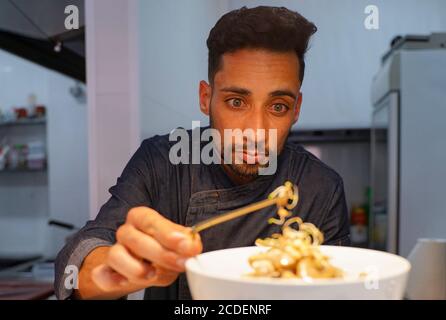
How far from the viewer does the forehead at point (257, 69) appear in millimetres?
684

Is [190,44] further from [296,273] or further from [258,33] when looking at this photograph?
[296,273]

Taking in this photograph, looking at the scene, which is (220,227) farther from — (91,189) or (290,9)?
(290,9)

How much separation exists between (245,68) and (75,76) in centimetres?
127

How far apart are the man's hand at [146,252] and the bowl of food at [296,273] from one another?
2 cm

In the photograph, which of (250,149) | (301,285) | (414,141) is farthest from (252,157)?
(414,141)

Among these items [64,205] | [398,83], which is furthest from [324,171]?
[64,205]

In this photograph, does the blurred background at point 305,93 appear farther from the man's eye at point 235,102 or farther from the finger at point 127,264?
the finger at point 127,264

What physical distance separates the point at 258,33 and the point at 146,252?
0.44m

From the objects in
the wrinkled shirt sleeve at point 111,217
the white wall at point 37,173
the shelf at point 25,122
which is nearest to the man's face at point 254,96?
the wrinkled shirt sleeve at point 111,217

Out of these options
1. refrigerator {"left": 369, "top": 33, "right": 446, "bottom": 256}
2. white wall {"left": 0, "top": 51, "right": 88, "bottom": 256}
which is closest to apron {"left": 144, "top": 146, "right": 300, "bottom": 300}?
refrigerator {"left": 369, "top": 33, "right": 446, "bottom": 256}

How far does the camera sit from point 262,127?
69 centimetres

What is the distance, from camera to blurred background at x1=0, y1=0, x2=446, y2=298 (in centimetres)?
81

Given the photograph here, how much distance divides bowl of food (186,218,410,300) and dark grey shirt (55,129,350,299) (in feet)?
0.76

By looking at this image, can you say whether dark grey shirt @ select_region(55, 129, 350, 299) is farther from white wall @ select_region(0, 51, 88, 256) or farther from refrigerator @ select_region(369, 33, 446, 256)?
white wall @ select_region(0, 51, 88, 256)
